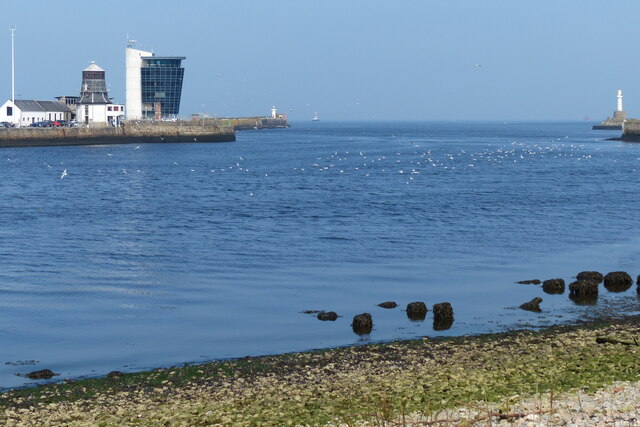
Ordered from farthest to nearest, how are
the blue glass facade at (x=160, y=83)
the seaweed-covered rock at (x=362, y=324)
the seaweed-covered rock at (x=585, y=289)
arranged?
the blue glass facade at (x=160, y=83) < the seaweed-covered rock at (x=585, y=289) < the seaweed-covered rock at (x=362, y=324)

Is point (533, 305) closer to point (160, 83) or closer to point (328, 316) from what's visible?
point (328, 316)

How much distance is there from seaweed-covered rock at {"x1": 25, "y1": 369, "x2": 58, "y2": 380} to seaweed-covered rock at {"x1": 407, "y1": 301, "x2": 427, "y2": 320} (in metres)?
7.84

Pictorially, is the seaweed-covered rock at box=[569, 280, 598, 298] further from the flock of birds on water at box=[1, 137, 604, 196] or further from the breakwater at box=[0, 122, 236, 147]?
the breakwater at box=[0, 122, 236, 147]

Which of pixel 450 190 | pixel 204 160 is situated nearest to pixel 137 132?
pixel 204 160

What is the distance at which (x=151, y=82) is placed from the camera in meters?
142

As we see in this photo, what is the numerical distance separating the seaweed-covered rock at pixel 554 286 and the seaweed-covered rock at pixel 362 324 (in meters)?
6.10

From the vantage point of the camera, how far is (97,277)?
2502 cm

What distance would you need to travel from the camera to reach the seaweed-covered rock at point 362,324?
18547mm

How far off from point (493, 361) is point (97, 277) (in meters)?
13.5

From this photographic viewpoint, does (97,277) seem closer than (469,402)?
No

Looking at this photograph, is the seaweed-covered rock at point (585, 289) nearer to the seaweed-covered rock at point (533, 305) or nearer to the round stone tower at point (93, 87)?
the seaweed-covered rock at point (533, 305)

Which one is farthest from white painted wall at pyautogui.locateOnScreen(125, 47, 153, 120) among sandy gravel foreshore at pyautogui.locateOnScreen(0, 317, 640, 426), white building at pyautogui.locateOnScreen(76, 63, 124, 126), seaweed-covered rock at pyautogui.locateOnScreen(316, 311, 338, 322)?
sandy gravel foreshore at pyautogui.locateOnScreen(0, 317, 640, 426)

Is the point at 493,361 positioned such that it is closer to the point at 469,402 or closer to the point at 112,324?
the point at 469,402

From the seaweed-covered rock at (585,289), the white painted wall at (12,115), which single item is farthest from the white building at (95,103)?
the seaweed-covered rock at (585,289)
